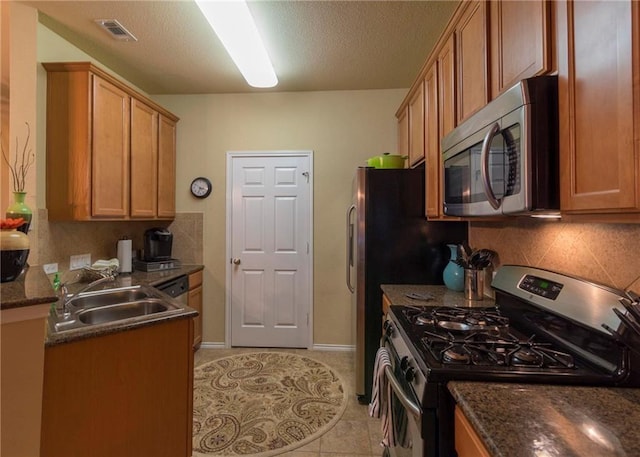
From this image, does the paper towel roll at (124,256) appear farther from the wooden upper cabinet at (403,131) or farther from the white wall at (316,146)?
the wooden upper cabinet at (403,131)

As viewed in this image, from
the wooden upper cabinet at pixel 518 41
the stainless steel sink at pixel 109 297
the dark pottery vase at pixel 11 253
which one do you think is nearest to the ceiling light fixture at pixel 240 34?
the wooden upper cabinet at pixel 518 41

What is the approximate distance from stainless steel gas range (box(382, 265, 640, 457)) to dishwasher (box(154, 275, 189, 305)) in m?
2.02

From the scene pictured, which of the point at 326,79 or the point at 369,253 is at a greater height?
the point at 326,79

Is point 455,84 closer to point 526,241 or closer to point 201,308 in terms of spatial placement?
point 526,241

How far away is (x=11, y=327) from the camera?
1002 millimetres

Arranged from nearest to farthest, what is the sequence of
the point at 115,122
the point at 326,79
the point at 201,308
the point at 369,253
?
the point at 369,253 → the point at 115,122 → the point at 326,79 → the point at 201,308

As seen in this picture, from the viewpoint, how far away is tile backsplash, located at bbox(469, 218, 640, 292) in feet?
3.39

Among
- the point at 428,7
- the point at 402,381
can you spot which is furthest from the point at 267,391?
the point at 428,7

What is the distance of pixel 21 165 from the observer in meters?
1.95

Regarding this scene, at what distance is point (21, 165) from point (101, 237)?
0.91m

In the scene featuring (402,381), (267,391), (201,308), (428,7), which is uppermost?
(428,7)

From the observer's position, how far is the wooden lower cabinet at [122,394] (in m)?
1.27

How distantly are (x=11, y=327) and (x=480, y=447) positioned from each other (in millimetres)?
1466

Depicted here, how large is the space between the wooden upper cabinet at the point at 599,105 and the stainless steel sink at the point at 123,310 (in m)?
A: 2.01
